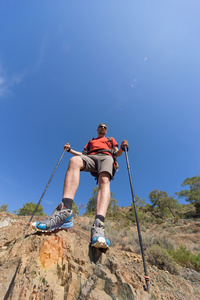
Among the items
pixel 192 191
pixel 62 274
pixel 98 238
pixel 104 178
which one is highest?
pixel 192 191

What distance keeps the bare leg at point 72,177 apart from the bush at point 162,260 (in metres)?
2.98

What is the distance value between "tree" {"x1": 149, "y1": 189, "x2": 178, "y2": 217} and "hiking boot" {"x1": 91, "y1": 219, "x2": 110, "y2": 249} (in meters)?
30.3

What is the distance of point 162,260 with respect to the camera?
310cm

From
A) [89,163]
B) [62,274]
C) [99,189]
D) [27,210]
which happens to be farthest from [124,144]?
[27,210]

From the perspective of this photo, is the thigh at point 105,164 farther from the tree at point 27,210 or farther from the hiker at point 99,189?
the tree at point 27,210

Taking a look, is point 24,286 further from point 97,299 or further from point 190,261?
point 190,261

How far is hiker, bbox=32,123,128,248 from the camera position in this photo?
1.50m

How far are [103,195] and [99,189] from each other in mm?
131

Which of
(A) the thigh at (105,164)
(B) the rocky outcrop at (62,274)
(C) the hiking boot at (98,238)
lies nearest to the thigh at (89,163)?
(A) the thigh at (105,164)

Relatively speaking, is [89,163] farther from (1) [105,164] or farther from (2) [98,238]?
(2) [98,238]

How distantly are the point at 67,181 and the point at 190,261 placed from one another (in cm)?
412

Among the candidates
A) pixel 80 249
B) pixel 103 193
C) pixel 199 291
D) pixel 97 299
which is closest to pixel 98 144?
pixel 103 193

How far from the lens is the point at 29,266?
1153 mm

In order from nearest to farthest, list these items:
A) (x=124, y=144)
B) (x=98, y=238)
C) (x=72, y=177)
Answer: (x=98, y=238) → (x=72, y=177) → (x=124, y=144)
